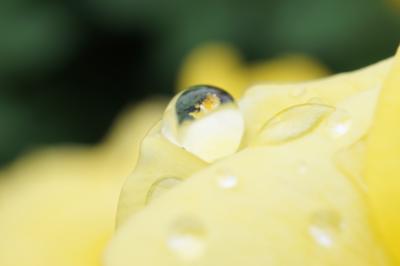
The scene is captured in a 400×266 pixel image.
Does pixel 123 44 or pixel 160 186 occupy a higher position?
pixel 160 186

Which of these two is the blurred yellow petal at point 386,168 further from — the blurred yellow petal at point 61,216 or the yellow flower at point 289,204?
the blurred yellow petal at point 61,216

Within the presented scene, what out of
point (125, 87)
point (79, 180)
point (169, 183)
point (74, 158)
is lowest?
point (125, 87)

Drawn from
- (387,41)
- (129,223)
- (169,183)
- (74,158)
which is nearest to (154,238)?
(129,223)

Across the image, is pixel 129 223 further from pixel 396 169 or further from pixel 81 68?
pixel 81 68

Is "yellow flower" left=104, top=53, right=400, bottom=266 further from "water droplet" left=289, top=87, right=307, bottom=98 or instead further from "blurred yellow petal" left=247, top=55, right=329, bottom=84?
"blurred yellow petal" left=247, top=55, right=329, bottom=84

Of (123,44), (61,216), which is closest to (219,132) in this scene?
(61,216)

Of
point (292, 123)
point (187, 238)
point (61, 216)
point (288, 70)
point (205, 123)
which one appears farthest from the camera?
point (288, 70)

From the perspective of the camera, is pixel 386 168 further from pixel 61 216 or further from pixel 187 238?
pixel 61 216
